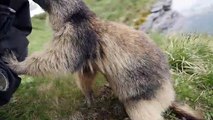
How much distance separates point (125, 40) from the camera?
484cm

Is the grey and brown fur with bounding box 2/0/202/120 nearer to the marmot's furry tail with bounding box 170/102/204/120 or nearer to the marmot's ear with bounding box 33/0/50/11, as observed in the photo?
the marmot's ear with bounding box 33/0/50/11

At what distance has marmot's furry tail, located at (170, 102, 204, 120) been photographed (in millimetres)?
5277

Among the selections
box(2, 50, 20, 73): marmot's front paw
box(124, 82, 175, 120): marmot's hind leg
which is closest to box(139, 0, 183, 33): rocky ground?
box(124, 82, 175, 120): marmot's hind leg

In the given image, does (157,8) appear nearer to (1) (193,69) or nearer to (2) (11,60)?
(1) (193,69)

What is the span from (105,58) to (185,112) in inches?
48.9

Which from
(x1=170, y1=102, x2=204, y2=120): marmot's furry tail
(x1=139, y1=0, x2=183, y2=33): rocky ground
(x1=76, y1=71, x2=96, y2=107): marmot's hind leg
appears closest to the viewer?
(x1=76, y1=71, x2=96, y2=107): marmot's hind leg

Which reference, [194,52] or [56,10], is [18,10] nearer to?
[56,10]

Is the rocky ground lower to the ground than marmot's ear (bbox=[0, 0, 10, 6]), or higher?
higher

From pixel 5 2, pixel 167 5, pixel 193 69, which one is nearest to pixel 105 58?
pixel 5 2

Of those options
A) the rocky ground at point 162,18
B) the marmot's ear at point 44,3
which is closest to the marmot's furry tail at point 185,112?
the marmot's ear at point 44,3

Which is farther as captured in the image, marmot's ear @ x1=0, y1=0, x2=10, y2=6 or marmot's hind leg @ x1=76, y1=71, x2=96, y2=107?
marmot's hind leg @ x1=76, y1=71, x2=96, y2=107

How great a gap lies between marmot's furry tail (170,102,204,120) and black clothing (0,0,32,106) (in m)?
1.83

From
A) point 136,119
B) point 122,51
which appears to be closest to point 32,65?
point 122,51

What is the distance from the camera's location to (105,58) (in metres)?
4.75
